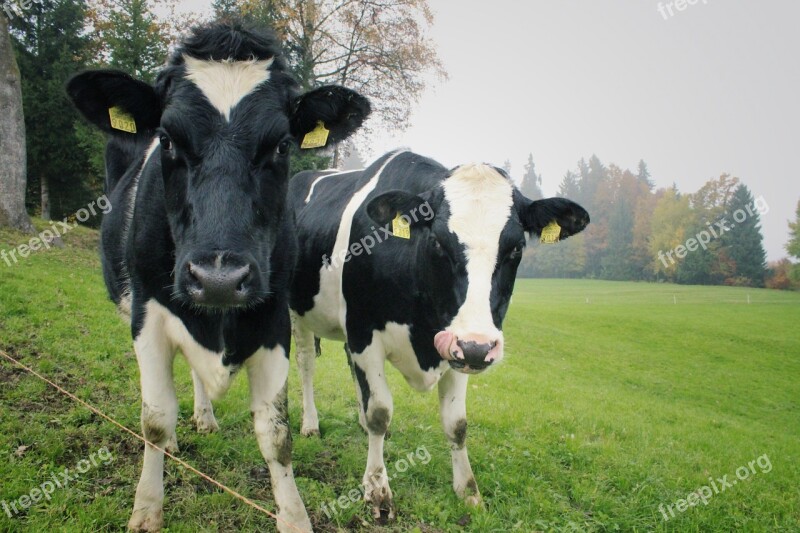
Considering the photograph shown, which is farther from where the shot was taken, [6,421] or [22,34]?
[22,34]

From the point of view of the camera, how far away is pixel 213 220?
8.57ft

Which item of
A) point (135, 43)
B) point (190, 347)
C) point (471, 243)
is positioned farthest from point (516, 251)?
point (135, 43)

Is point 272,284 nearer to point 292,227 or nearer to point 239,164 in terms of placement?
point 292,227

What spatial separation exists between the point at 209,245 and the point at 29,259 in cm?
1203

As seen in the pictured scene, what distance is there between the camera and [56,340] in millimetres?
6820

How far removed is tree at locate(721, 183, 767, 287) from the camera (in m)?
62.4

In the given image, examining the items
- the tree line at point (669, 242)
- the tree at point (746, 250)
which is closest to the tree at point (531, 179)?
the tree line at point (669, 242)

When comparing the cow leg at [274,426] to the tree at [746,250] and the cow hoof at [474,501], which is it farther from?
the tree at [746,250]

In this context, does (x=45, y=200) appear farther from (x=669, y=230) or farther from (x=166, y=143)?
(x=669, y=230)

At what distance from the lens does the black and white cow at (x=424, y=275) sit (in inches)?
139

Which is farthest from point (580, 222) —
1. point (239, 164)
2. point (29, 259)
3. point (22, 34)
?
point (22, 34)

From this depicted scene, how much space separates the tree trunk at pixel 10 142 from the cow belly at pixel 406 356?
1369 cm

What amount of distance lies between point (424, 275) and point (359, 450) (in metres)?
2.11

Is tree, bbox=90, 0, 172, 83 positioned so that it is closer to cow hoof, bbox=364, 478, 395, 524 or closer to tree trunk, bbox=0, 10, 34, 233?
tree trunk, bbox=0, 10, 34, 233
